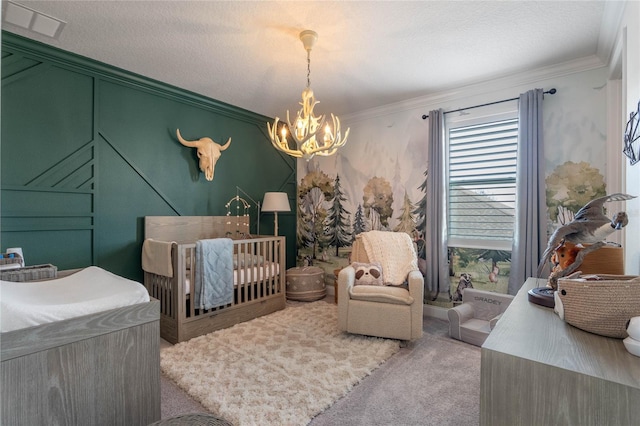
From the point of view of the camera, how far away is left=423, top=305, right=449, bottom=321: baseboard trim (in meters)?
3.42

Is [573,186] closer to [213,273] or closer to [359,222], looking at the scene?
[359,222]

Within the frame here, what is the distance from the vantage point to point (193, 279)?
9.23 feet

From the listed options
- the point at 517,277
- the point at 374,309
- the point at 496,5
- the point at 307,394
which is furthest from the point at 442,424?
the point at 496,5

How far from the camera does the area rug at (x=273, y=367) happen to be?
1.81 m

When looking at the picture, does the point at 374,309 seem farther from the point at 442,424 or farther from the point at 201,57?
the point at 201,57

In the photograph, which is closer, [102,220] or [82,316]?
[82,316]

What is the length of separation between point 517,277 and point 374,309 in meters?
1.36

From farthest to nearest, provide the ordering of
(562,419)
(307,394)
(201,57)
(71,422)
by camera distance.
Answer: (201,57) → (307,394) → (71,422) → (562,419)

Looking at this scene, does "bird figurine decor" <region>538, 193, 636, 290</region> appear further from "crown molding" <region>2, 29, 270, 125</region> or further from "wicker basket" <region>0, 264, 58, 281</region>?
"crown molding" <region>2, 29, 270, 125</region>

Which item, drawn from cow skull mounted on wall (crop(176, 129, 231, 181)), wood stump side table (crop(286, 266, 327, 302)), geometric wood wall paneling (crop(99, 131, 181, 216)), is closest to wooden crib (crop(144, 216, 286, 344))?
geometric wood wall paneling (crop(99, 131, 181, 216))

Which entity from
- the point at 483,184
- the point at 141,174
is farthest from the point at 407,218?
the point at 141,174

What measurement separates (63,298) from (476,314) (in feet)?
10.1

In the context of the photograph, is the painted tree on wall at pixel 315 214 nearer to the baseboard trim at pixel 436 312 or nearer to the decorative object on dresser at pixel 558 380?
the baseboard trim at pixel 436 312

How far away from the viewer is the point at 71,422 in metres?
1.18
